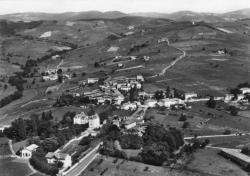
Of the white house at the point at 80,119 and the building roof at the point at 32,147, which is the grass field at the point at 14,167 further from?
the white house at the point at 80,119

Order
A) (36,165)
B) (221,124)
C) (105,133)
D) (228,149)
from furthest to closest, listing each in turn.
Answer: (221,124)
(105,133)
(228,149)
(36,165)

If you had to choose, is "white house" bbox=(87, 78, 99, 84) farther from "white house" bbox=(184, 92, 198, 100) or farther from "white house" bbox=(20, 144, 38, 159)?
"white house" bbox=(20, 144, 38, 159)

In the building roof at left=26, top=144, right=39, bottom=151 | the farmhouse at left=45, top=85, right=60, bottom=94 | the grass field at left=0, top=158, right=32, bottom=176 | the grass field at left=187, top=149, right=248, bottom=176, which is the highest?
the grass field at left=187, top=149, right=248, bottom=176

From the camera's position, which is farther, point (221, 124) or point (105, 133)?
point (221, 124)

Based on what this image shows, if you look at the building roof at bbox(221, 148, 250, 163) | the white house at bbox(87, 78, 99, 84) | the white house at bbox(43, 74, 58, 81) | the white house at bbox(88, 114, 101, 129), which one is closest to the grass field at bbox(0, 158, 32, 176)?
the white house at bbox(88, 114, 101, 129)

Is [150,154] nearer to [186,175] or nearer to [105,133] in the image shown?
[186,175]

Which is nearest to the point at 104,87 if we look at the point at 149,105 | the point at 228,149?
the point at 149,105

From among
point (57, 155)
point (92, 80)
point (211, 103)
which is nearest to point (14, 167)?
point (57, 155)

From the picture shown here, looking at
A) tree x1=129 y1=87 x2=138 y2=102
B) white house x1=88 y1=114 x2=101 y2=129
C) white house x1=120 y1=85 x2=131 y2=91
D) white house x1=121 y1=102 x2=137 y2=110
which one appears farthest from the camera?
white house x1=120 y1=85 x2=131 y2=91
